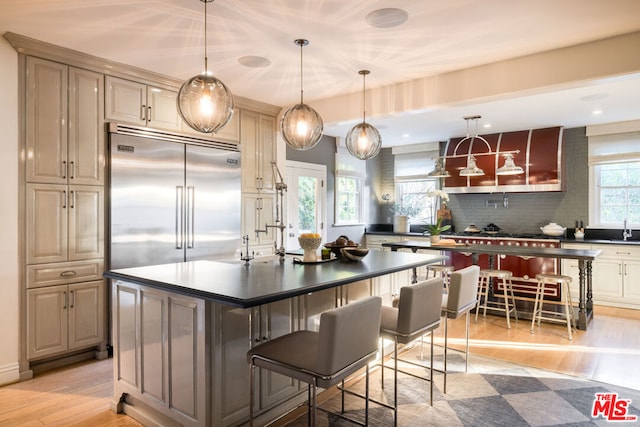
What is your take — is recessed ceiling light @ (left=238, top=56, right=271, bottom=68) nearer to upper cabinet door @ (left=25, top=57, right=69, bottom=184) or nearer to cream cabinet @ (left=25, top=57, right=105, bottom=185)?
cream cabinet @ (left=25, top=57, right=105, bottom=185)

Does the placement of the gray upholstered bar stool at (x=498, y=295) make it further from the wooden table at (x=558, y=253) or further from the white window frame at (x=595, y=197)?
the white window frame at (x=595, y=197)

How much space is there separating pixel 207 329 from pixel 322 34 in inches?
93.7

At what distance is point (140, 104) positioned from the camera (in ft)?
13.3

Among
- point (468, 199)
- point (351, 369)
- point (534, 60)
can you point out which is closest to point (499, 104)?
point (534, 60)

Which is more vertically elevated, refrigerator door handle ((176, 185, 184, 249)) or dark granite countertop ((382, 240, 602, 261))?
refrigerator door handle ((176, 185, 184, 249))

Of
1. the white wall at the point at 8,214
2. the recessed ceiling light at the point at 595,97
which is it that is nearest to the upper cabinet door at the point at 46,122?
the white wall at the point at 8,214

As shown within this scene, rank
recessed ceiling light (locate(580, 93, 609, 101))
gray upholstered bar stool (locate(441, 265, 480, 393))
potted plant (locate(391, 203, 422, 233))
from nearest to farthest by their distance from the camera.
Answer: gray upholstered bar stool (locate(441, 265, 480, 393)) → recessed ceiling light (locate(580, 93, 609, 101)) → potted plant (locate(391, 203, 422, 233))

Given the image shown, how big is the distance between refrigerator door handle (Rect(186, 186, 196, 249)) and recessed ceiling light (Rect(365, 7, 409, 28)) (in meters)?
2.54

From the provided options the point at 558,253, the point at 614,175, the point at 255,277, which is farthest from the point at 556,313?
the point at 255,277

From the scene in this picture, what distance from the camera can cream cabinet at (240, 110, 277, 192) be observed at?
511 cm

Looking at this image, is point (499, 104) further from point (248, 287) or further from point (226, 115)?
point (248, 287)

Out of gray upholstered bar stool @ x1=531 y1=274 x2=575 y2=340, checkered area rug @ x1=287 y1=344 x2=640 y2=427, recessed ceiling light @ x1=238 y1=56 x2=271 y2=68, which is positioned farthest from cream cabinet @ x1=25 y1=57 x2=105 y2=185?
gray upholstered bar stool @ x1=531 y1=274 x2=575 y2=340

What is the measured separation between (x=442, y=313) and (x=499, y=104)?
128 inches

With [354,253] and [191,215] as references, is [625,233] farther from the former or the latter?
[191,215]
